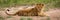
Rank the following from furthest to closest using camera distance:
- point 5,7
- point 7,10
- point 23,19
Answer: point 5,7 < point 7,10 < point 23,19

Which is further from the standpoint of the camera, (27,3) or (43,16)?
(27,3)

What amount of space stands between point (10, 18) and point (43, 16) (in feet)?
1.10

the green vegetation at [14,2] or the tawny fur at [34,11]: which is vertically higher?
the green vegetation at [14,2]

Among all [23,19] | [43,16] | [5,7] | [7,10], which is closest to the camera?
[23,19]

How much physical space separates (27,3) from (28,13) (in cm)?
30

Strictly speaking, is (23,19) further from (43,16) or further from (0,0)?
(0,0)

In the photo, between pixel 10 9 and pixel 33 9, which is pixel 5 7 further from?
pixel 33 9

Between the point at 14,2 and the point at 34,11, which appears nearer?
the point at 34,11

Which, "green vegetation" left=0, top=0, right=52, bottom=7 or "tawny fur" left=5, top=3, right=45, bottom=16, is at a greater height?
"green vegetation" left=0, top=0, right=52, bottom=7

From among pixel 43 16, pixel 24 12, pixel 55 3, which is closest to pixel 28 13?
pixel 24 12

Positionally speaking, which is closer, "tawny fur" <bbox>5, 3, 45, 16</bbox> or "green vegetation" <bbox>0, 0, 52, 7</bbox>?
"tawny fur" <bbox>5, 3, 45, 16</bbox>

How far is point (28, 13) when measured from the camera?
6.23 feet

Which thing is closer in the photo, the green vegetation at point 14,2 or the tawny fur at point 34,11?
the tawny fur at point 34,11

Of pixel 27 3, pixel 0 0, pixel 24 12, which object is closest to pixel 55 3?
pixel 27 3
